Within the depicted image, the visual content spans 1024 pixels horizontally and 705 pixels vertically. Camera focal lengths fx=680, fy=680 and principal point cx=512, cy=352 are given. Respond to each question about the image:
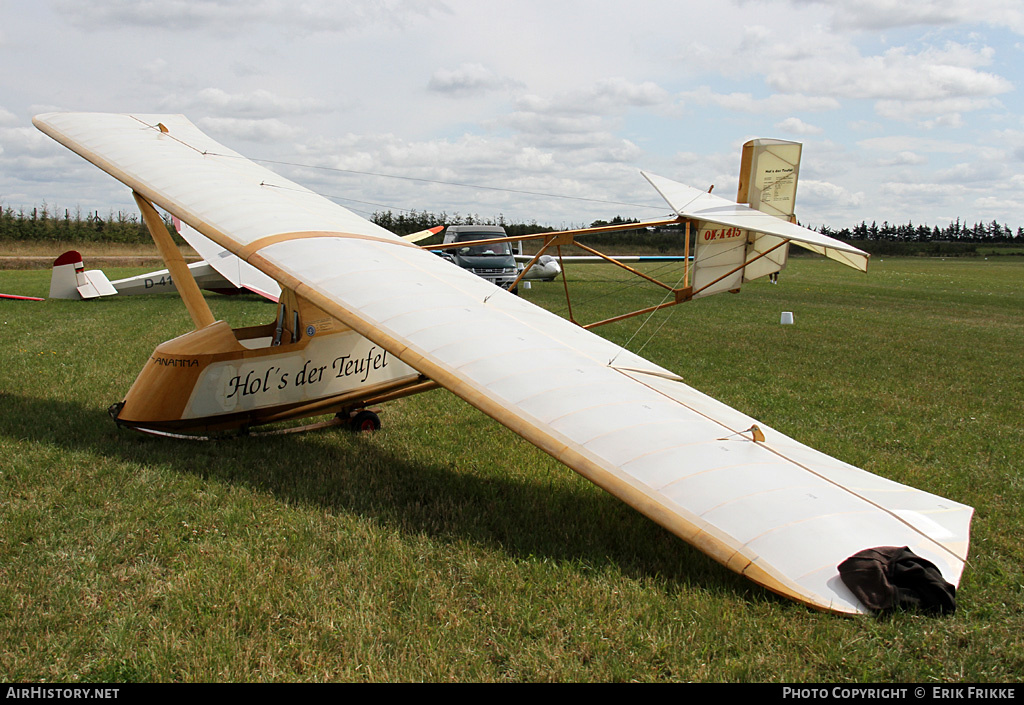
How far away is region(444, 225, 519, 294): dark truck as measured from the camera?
23.0 m

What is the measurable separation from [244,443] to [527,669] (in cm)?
436

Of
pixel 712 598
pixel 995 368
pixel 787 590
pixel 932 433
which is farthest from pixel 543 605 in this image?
pixel 995 368

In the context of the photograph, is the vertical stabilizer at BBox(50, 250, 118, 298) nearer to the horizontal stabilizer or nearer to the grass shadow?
the grass shadow

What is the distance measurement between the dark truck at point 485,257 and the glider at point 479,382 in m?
14.5

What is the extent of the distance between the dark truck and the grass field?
14.2 metres

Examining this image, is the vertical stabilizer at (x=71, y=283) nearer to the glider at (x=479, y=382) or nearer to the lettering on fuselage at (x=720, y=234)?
the glider at (x=479, y=382)

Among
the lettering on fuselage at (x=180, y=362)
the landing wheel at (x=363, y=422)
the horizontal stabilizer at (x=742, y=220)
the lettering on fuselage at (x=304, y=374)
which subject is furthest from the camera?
the horizontal stabilizer at (x=742, y=220)

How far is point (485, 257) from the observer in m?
23.5

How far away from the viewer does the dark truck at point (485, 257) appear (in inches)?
906

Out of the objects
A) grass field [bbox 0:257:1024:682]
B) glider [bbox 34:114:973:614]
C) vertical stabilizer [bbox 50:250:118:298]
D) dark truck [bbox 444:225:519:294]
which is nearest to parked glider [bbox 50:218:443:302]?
vertical stabilizer [bbox 50:250:118:298]

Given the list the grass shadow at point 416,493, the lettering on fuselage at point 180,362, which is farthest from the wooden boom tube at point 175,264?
Result: the grass shadow at point 416,493

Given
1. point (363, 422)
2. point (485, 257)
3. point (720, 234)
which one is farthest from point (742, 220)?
point (485, 257)

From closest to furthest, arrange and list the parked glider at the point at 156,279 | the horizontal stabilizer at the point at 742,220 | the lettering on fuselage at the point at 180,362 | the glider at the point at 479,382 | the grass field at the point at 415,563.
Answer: the grass field at the point at 415,563, the glider at the point at 479,382, the lettering on fuselage at the point at 180,362, the horizontal stabilizer at the point at 742,220, the parked glider at the point at 156,279

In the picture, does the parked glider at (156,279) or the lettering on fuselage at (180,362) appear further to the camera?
the parked glider at (156,279)
